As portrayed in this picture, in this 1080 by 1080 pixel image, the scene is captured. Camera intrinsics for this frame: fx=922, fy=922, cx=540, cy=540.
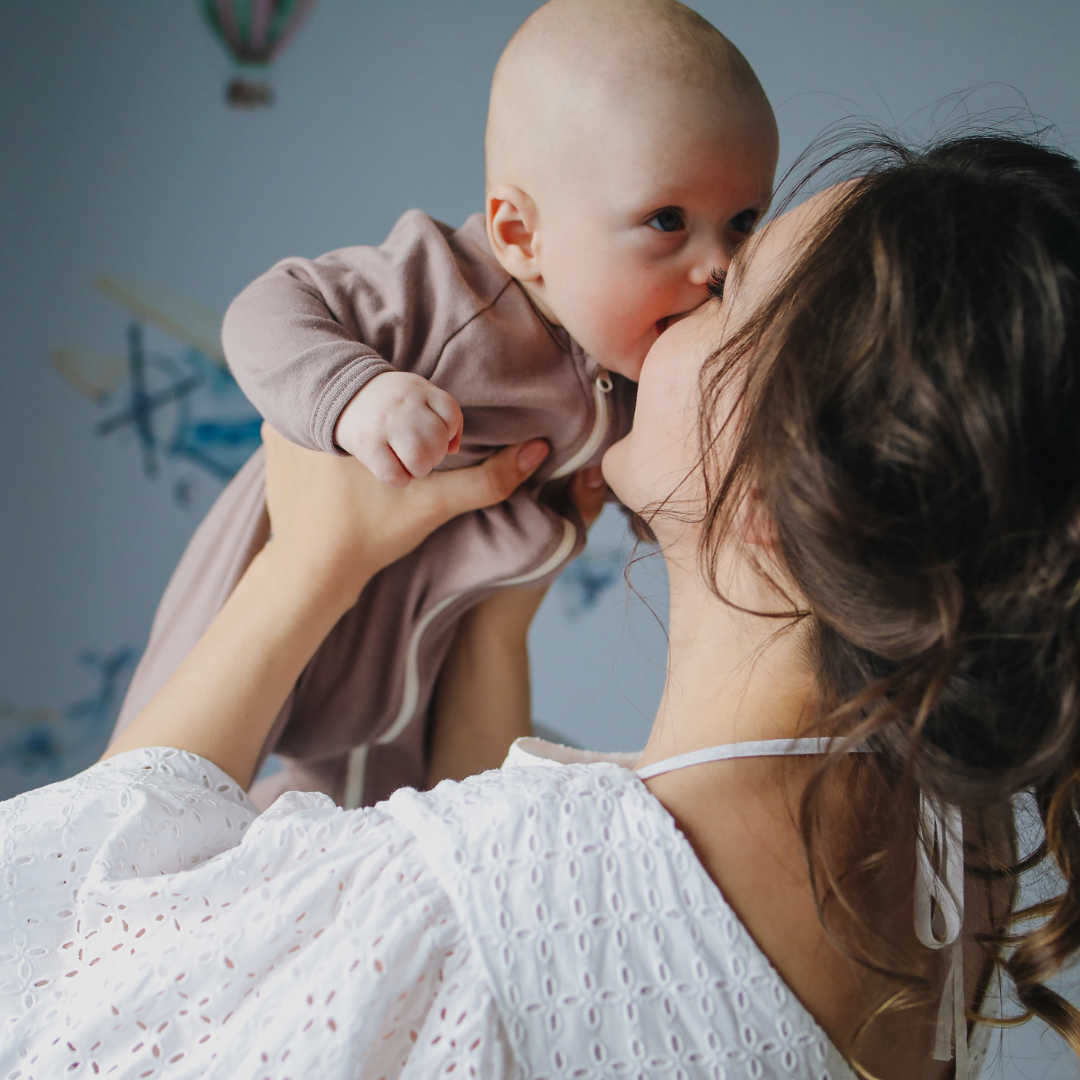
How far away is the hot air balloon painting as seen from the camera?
6.01 ft

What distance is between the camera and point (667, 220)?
2.81ft

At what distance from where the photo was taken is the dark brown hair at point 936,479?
462mm

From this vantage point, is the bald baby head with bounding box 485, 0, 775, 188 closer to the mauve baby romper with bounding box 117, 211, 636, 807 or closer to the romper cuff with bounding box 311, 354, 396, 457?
the mauve baby romper with bounding box 117, 211, 636, 807

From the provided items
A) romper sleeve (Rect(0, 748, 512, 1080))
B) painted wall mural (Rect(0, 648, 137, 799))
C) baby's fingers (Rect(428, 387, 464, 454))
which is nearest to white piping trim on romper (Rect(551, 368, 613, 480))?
baby's fingers (Rect(428, 387, 464, 454))

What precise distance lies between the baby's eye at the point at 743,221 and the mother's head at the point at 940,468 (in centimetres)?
A: 32

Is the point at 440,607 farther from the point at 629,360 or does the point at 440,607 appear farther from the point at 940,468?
the point at 940,468

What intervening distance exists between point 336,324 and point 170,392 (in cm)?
128

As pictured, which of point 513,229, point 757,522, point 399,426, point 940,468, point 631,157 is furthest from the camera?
point 513,229

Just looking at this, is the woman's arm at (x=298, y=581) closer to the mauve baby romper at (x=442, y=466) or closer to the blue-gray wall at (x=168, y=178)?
the mauve baby romper at (x=442, y=466)

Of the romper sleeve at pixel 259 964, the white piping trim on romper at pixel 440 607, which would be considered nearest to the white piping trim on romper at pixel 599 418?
the white piping trim on romper at pixel 440 607

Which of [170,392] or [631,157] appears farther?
[170,392]

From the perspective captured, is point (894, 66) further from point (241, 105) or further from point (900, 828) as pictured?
point (900, 828)

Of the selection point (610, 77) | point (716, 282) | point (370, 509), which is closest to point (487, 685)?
point (370, 509)

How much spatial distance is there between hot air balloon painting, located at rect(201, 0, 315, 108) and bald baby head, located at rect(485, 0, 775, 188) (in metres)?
1.17
